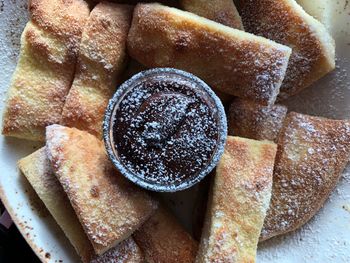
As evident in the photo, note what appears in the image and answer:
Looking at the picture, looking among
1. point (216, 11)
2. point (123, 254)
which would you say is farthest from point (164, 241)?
point (216, 11)

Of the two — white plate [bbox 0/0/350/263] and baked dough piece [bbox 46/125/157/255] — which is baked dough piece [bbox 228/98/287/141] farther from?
baked dough piece [bbox 46/125/157/255]

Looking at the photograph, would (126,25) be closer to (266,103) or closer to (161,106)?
(161,106)

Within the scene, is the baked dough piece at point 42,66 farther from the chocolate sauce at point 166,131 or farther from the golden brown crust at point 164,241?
the golden brown crust at point 164,241

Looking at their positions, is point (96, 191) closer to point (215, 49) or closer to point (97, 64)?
point (97, 64)

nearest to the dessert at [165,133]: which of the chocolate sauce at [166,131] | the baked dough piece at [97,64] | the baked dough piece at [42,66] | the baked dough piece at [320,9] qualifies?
the chocolate sauce at [166,131]

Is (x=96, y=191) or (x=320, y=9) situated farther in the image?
(x=320, y=9)

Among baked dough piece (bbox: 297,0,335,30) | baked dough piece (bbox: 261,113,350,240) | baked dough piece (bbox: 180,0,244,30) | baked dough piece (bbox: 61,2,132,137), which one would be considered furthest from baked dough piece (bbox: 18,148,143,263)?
baked dough piece (bbox: 297,0,335,30)
